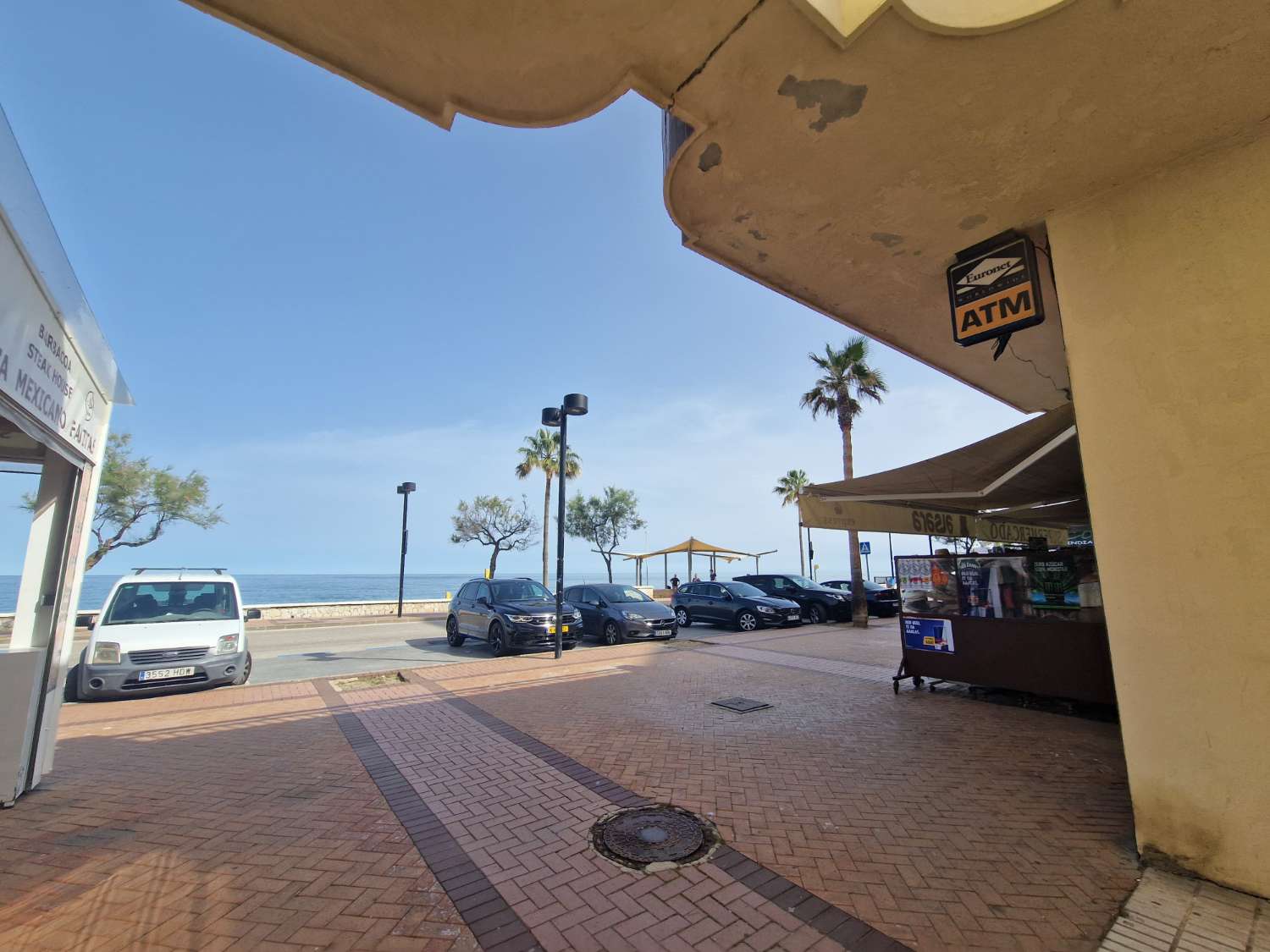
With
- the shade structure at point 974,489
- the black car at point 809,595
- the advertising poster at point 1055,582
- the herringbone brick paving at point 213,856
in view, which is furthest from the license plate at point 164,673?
the black car at point 809,595

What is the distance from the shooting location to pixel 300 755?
5.04 metres

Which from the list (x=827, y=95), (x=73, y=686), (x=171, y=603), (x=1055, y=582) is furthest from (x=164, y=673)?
(x=1055, y=582)

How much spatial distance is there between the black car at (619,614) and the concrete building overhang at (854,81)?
34.7 ft

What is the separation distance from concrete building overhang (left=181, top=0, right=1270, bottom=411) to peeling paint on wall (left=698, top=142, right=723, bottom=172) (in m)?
0.01

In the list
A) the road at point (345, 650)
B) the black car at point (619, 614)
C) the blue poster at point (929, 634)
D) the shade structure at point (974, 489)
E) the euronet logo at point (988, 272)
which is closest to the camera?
the euronet logo at point (988, 272)

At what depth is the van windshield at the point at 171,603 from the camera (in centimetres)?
757

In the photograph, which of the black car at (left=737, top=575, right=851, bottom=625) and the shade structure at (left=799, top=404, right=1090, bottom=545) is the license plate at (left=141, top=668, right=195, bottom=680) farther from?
the black car at (left=737, top=575, right=851, bottom=625)

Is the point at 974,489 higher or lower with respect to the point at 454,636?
higher

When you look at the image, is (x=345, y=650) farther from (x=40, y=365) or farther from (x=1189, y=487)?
(x=1189, y=487)

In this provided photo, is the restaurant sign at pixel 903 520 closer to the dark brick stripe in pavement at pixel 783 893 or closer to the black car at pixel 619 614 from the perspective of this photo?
the dark brick stripe in pavement at pixel 783 893

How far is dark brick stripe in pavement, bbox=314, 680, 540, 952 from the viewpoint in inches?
97.4

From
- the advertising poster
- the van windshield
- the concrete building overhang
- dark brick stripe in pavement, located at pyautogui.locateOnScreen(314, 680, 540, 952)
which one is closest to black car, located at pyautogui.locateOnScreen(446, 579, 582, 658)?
the van windshield

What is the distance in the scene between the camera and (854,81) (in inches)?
122

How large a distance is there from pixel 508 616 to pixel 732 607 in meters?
7.34
